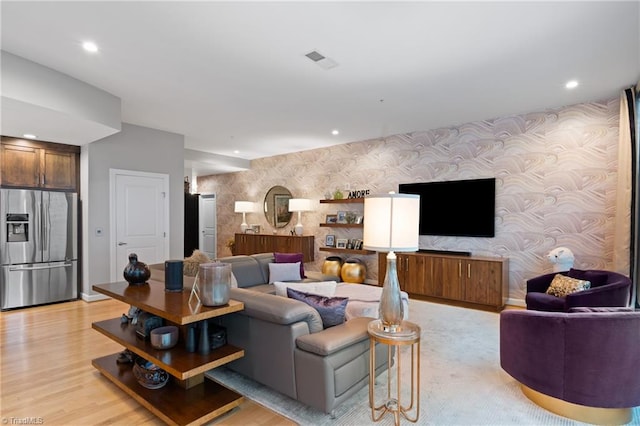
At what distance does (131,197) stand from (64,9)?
3539mm

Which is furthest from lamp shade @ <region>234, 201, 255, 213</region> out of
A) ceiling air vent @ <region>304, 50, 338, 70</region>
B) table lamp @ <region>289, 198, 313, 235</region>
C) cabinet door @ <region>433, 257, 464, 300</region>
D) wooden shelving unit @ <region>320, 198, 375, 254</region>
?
ceiling air vent @ <region>304, 50, 338, 70</region>

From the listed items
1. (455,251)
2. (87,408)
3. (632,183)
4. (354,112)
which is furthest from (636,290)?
(87,408)

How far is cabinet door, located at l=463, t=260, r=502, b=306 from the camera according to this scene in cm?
451

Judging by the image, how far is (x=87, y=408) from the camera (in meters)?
2.22

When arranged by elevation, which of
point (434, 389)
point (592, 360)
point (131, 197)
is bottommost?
point (434, 389)

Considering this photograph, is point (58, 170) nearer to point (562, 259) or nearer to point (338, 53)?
point (338, 53)

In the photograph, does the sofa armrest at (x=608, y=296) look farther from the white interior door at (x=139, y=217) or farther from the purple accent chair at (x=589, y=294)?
the white interior door at (x=139, y=217)

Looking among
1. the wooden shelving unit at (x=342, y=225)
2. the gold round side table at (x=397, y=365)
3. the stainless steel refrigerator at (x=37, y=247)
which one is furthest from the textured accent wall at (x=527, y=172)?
the stainless steel refrigerator at (x=37, y=247)

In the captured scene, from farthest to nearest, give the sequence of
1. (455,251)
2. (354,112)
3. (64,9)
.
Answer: (455,251)
(354,112)
(64,9)

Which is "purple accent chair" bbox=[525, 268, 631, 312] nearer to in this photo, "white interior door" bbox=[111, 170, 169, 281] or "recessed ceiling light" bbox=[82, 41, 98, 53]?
"recessed ceiling light" bbox=[82, 41, 98, 53]

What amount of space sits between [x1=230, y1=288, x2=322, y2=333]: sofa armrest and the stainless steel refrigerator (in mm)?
4062

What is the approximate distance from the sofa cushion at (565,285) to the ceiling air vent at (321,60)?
3350mm

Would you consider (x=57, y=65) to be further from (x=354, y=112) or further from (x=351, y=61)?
(x=354, y=112)

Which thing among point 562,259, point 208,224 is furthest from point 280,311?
point 208,224
